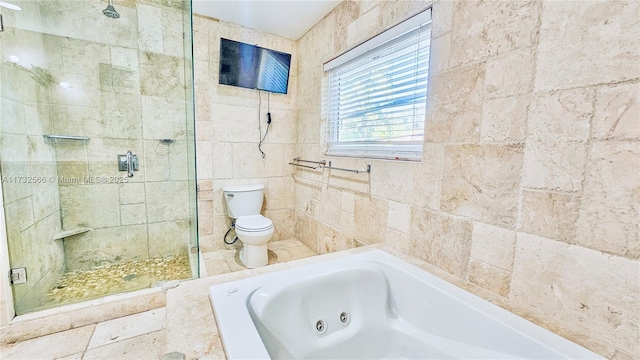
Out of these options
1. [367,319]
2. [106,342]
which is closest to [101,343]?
[106,342]

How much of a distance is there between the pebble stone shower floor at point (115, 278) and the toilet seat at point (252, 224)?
0.52 meters

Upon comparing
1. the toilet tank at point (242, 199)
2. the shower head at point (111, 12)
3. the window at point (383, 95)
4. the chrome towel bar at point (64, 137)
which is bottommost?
the toilet tank at point (242, 199)

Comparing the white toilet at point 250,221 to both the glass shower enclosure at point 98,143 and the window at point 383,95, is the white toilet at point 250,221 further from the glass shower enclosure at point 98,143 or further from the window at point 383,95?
the window at point 383,95

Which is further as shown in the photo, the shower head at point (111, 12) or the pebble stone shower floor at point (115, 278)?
the shower head at point (111, 12)

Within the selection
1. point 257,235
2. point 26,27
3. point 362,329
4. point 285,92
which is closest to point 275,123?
point 285,92

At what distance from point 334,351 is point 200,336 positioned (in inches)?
25.7

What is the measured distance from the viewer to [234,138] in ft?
8.20

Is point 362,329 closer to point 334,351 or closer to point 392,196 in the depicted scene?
point 334,351

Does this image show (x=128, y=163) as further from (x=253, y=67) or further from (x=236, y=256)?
(x=253, y=67)

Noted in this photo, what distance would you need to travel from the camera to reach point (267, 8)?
2.12 metres

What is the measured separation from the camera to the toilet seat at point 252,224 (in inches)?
83.5

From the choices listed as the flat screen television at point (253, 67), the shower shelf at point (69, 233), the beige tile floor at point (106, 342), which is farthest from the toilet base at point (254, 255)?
the flat screen television at point (253, 67)

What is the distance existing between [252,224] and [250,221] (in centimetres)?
8

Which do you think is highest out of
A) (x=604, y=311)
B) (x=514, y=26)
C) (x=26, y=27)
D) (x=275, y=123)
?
(x=26, y=27)
